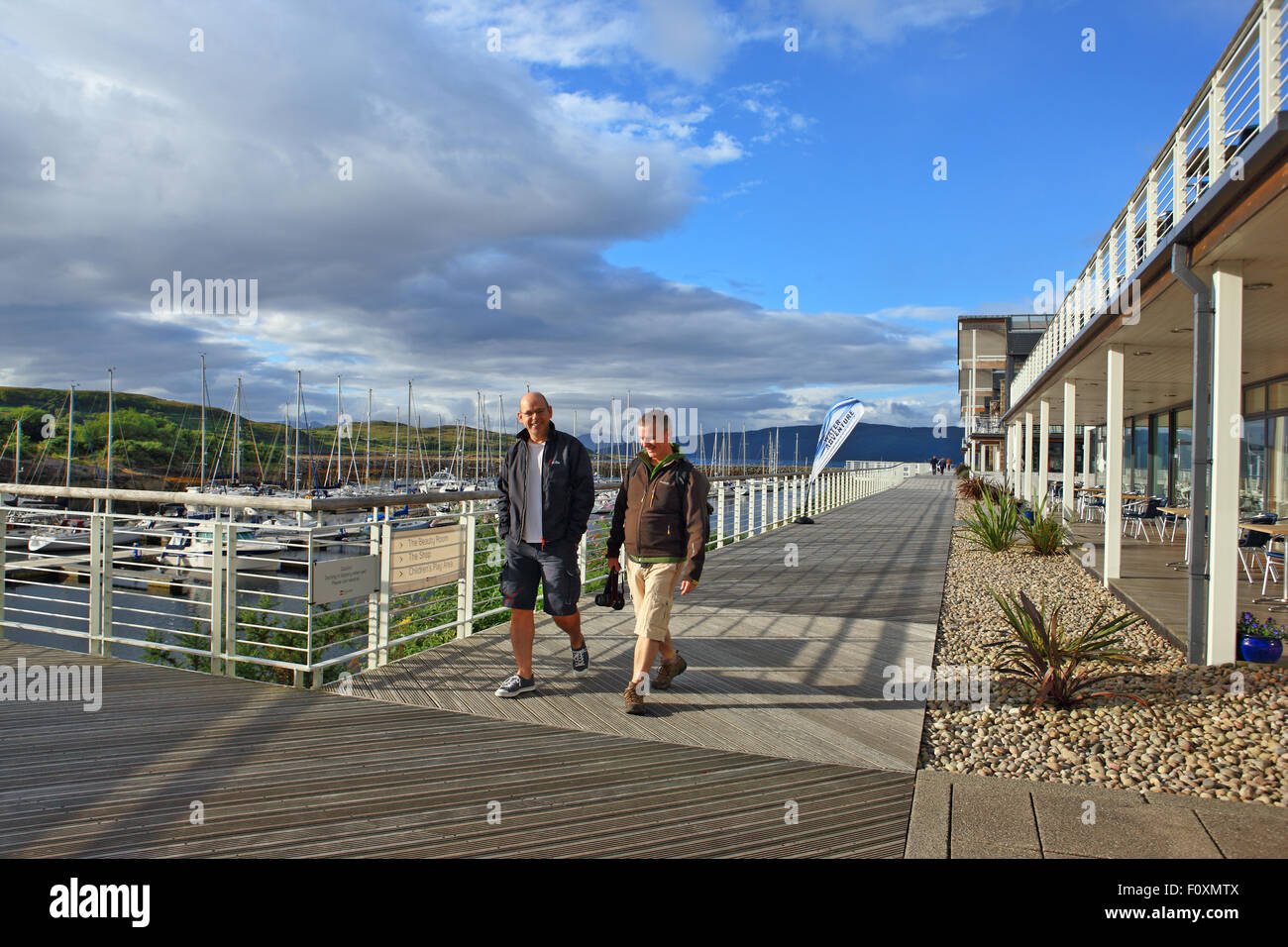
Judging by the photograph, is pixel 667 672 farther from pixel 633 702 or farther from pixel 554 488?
pixel 554 488

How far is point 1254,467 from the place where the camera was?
44.1ft

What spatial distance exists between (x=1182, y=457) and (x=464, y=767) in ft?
61.7

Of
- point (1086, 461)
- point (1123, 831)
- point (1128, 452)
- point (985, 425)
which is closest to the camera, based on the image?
point (1123, 831)

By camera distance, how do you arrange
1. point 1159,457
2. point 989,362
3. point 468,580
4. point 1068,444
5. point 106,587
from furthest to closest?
point 989,362 < point 1159,457 < point 1068,444 < point 468,580 < point 106,587

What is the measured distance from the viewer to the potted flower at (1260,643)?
→ 527 cm

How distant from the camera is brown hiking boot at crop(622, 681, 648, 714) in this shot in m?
4.34

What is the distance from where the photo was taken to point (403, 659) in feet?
17.6

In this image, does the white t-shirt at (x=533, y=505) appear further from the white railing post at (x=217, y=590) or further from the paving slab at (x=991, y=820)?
the paving slab at (x=991, y=820)

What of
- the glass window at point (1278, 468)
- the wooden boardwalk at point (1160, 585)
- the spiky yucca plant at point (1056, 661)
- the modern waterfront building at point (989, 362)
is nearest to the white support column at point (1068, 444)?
the wooden boardwalk at point (1160, 585)

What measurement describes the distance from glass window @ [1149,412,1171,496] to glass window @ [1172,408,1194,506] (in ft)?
3.04

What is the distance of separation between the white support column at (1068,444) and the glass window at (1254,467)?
2551 mm

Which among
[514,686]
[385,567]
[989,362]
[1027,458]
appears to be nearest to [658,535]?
[514,686]
